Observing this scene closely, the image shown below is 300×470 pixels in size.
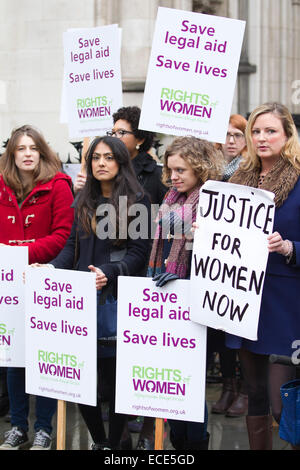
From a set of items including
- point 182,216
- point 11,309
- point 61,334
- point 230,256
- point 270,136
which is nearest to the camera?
point 230,256

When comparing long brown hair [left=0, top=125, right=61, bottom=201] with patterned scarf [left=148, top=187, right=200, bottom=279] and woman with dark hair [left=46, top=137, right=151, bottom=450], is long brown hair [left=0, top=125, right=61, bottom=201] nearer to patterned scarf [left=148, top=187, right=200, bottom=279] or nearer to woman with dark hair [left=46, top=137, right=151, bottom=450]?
woman with dark hair [left=46, top=137, right=151, bottom=450]

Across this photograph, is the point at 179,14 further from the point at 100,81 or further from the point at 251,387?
the point at 251,387

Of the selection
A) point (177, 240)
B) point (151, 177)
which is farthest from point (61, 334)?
point (151, 177)

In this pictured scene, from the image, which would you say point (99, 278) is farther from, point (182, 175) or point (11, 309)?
point (11, 309)

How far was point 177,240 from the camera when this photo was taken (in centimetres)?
479

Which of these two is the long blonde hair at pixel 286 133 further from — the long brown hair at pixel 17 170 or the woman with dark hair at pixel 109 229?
the long brown hair at pixel 17 170

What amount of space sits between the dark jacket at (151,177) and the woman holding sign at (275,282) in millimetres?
1270

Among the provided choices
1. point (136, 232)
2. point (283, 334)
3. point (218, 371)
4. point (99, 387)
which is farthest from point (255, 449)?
point (218, 371)

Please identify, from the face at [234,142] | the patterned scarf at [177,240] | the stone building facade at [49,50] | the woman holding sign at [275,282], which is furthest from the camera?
the stone building facade at [49,50]

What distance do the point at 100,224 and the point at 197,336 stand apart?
0.89 meters

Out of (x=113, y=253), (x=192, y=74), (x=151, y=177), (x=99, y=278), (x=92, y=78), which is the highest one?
(x=92, y=78)

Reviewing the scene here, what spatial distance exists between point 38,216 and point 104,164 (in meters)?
0.79

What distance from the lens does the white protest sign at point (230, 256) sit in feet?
14.2

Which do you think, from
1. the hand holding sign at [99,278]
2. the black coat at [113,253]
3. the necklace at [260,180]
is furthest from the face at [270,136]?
the hand holding sign at [99,278]
